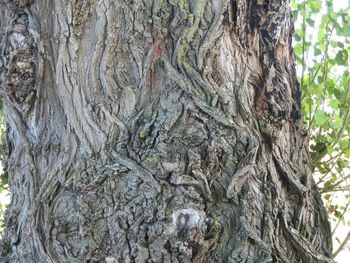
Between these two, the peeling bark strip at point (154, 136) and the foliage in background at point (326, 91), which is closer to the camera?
the peeling bark strip at point (154, 136)

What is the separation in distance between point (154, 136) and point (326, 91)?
4.11 ft

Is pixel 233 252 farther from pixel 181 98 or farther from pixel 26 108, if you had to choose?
pixel 26 108

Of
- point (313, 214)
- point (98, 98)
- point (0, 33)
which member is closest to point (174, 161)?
point (98, 98)

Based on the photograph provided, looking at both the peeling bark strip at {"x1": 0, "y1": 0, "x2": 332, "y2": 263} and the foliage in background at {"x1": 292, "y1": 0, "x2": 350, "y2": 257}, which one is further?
the foliage in background at {"x1": 292, "y1": 0, "x2": 350, "y2": 257}

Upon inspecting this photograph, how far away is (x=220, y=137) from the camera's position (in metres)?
1.81

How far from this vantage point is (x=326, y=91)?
2.70 metres

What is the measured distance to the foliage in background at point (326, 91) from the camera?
2535 millimetres

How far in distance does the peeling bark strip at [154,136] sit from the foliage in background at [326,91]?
52 centimetres

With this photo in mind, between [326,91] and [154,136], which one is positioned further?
[326,91]

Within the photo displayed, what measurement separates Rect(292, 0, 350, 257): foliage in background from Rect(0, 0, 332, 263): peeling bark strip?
1.70 feet

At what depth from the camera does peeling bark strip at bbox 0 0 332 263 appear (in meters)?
1.71

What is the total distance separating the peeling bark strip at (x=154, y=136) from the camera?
1.71m

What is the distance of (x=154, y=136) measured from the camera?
1794mm

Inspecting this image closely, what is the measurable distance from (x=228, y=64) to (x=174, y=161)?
45cm
